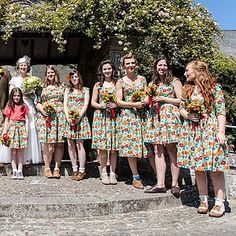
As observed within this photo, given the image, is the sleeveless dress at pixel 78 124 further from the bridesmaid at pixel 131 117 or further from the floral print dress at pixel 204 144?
the floral print dress at pixel 204 144

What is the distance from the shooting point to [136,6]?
7.52m

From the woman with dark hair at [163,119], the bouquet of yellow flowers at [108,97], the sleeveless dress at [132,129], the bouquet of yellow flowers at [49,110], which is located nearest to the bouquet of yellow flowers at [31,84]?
the bouquet of yellow flowers at [49,110]

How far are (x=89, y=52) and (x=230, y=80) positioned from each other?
4.77 m

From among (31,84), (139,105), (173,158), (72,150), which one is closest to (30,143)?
(72,150)

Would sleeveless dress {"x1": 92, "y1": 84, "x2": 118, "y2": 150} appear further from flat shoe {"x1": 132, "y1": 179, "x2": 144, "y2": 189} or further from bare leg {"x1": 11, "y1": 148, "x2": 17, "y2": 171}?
bare leg {"x1": 11, "y1": 148, "x2": 17, "y2": 171}

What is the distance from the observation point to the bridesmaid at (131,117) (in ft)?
20.8

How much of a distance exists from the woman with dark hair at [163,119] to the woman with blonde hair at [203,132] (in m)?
0.34

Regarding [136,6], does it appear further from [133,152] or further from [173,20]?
[133,152]

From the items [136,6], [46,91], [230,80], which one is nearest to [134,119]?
[46,91]

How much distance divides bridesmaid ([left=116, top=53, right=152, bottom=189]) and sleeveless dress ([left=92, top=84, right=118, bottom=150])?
136mm

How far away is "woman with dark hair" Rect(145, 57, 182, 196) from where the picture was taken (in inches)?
238

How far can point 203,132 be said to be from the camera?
5.53 m

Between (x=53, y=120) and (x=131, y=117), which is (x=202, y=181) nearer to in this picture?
(x=131, y=117)

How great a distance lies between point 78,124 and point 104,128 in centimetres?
48
